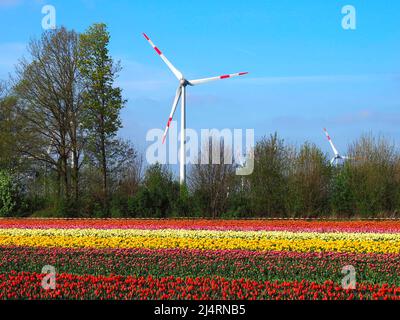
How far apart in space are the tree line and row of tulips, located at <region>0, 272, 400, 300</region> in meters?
21.9

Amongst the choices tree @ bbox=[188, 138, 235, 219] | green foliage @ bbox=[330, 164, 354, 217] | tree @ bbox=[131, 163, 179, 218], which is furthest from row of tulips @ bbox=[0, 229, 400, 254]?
green foliage @ bbox=[330, 164, 354, 217]

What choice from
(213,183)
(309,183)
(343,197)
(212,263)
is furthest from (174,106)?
(212,263)

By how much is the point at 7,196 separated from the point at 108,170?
20.7 feet

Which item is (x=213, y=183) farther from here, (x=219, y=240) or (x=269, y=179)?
(x=219, y=240)

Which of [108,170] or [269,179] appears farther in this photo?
[108,170]

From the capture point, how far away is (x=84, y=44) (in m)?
40.3

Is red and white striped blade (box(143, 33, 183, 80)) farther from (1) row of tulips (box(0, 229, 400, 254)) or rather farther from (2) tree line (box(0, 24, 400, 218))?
(1) row of tulips (box(0, 229, 400, 254))

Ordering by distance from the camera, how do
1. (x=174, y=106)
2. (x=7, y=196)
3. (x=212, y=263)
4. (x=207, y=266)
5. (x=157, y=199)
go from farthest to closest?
(x=7, y=196) < (x=174, y=106) < (x=157, y=199) < (x=212, y=263) < (x=207, y=266)

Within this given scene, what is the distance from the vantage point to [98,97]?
132 feet

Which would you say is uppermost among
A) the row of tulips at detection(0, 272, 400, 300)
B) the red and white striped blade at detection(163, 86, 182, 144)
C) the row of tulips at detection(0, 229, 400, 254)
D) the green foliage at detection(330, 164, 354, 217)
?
the red and white striped blade at detection(163, 86, 182, 144)

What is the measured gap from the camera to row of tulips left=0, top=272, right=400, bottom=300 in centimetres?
1051

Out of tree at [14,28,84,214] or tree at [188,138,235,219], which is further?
tree at [14,28,84,214]

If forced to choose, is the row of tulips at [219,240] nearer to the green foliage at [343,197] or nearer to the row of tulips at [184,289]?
the row of tulips at [184,289]
